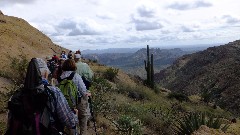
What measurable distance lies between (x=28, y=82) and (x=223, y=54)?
85.0 meters

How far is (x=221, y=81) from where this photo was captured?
60.2m

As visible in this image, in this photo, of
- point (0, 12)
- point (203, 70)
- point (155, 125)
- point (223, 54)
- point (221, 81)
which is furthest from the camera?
point (223, 54)

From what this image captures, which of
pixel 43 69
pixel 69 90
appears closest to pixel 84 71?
pixel 69 90

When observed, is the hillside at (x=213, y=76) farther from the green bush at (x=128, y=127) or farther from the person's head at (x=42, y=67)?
the person's head at (x=42, y=67)

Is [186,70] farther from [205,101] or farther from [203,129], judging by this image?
[203,129]

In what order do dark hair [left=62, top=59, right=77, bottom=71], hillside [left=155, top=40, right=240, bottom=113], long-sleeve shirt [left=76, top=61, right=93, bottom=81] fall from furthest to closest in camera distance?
1. hillside [left=155, top=40, right=240, bottom=113]
2. long-sleeve shirt [left=76, top=61, right=93, bottom=81]
3. dark hair [left=62, top=59, right=77, bottom=71]

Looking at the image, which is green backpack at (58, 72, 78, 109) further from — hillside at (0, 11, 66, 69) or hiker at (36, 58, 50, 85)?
hillside at (0, 11, 66, 69)

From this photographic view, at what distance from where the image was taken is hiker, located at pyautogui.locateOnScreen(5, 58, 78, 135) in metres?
3.41

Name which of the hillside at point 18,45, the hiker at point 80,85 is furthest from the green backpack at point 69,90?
the hillside at point 18,45

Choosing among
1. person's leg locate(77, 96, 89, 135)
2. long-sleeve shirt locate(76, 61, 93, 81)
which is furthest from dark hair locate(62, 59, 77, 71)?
long-sleeve shirt locate(76, 61, 93, 81)

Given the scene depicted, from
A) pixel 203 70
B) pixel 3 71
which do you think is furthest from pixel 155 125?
pixel 203 70

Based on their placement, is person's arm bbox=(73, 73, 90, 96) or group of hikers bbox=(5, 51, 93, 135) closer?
group of hikers bbox=(5, 51, 93, 135)

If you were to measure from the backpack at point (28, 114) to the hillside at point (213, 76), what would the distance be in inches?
1165

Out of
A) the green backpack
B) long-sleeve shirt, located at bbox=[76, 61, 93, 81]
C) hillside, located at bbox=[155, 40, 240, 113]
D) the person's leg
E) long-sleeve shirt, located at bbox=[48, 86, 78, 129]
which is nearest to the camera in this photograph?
long-sleeve shirt, located at bbox=[48, 86, 78, 129]
